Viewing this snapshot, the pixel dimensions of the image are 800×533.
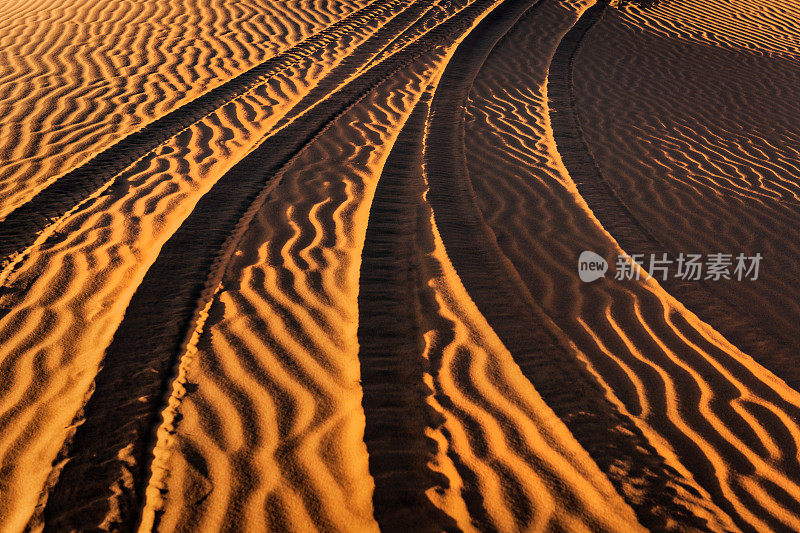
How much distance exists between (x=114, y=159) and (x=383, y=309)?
3449mm

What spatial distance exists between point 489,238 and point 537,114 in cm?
351

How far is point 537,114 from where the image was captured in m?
7.52

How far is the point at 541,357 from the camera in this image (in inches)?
131

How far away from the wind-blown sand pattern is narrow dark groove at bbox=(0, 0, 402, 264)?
4 cm

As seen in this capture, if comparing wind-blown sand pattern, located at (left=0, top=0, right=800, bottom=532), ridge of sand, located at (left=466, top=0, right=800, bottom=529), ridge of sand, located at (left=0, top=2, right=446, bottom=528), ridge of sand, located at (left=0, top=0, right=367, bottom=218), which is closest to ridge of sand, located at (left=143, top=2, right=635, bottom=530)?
wind-blown sand pattern, located at (left=0, top=0, right=800, bottom=532)

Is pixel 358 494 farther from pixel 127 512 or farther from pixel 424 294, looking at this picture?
pixel 424 294

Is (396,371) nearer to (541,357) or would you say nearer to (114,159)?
(541,357)

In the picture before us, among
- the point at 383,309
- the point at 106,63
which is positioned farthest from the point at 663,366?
the point at 106,63

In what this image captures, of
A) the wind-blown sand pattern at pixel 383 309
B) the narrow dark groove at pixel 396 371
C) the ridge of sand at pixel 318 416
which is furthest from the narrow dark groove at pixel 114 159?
the narrow dark groove at pixel 396 371

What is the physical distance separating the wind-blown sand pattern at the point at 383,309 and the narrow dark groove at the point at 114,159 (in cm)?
4

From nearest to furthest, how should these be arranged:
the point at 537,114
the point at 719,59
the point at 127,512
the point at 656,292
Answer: the point at 127,512 → the point at 656,292 → the point at 537,114 → the point at 719,59

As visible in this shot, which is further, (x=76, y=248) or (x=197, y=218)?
(x=197, y=218)

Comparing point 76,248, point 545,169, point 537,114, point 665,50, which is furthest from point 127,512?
point 665,50

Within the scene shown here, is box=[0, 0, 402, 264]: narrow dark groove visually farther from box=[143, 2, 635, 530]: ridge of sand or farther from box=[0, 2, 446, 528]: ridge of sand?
box=[143, 2, 635, 530]: ridge of sand
